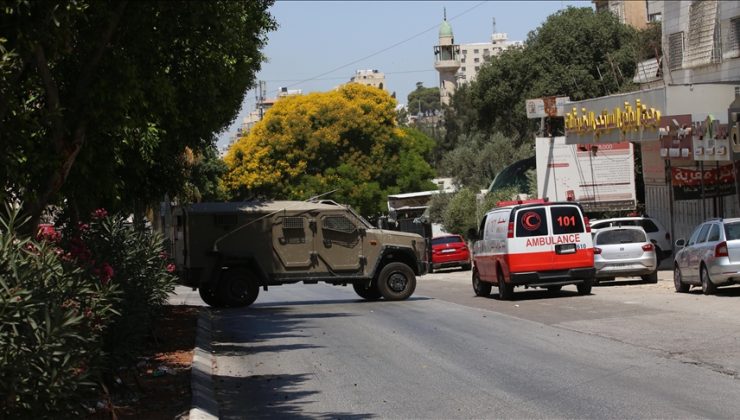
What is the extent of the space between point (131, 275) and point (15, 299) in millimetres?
6405

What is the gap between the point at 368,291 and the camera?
27719mm

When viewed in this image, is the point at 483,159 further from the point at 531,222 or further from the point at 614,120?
the point at 531,222

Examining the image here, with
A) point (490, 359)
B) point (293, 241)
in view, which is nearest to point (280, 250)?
point (293, 241)

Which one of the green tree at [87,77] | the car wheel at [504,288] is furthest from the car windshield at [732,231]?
the green tree at [87,77]

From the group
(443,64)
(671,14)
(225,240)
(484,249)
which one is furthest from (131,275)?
(443,64)

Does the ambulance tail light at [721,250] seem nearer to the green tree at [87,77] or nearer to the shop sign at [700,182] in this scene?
the shop sign at [700,182]

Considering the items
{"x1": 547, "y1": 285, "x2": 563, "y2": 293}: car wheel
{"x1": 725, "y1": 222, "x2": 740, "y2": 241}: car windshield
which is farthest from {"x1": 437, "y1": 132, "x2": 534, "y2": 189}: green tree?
{"x1": 725, "y1": 222, "x2": 740, "y2": 241}: car windshield

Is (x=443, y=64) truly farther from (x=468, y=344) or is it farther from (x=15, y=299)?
(x=15, y=299)

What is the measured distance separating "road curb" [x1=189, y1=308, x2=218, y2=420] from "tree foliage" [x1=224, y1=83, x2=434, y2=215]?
172 ft

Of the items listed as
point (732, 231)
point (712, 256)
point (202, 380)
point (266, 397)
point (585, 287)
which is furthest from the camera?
point (585, 287)

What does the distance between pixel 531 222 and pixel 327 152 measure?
4889 cm

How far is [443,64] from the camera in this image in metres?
146

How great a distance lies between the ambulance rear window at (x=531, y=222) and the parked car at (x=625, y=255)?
4199 millimetres

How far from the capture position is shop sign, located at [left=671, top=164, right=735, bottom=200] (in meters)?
31.7
